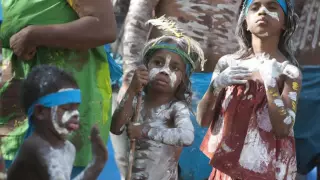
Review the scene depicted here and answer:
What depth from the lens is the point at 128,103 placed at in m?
3.07

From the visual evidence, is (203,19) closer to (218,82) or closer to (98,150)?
(218,82)

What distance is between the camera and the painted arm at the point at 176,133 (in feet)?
10.3

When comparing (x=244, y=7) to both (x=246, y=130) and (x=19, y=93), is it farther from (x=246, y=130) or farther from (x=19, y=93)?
(x=19, y=93)

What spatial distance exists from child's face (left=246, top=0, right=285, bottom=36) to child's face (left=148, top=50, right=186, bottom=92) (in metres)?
0.41

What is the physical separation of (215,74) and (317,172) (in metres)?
1.43

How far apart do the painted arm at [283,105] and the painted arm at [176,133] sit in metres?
0.40

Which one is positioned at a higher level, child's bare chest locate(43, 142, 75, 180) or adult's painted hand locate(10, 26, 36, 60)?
adult's painted hand locate(10, 26, 36, 60)

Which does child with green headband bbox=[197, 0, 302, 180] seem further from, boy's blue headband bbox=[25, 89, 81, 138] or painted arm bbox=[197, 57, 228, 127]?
boy's blue headband bbox=[25, 89, 81, 138]

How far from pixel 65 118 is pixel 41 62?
0.35 meters

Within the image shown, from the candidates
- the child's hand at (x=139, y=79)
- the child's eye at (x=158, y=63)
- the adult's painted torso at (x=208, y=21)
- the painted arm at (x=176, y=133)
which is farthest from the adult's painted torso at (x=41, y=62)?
the adult's painted torso at (x=208, y=21)

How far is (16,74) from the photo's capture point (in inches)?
95.2

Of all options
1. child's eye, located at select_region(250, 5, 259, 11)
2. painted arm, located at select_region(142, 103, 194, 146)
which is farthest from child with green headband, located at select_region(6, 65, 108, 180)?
child's eye, located at select_region(250, 5, 259, 11)

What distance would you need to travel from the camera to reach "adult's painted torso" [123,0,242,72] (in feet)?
11.5

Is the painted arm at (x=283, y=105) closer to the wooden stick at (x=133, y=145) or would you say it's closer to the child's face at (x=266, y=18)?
the child's face at (x=266, y=18)
